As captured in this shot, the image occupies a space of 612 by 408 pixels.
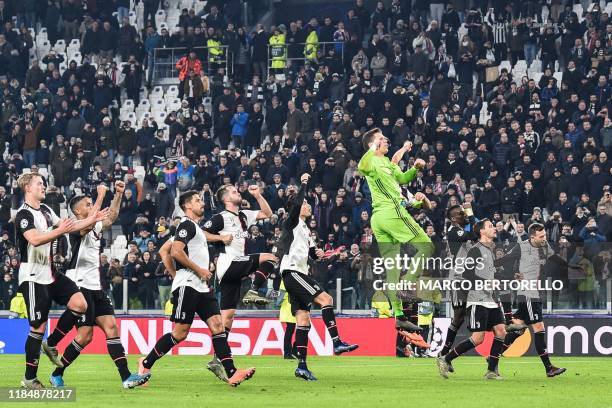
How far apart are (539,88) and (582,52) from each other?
5.65ft

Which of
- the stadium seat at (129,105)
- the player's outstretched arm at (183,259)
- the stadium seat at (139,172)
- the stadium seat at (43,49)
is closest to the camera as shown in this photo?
the player's outstretched arm at (183,259)

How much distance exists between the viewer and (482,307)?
17.2 meters

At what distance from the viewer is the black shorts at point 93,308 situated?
15.6 meters

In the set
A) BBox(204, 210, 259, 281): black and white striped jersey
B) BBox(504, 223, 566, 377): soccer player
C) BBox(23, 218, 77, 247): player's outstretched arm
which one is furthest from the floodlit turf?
BBox(23, 218, 77, 247): player's outstretched arm

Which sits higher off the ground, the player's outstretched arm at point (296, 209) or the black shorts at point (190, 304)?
the player's outstretched arm at point (296, 209)

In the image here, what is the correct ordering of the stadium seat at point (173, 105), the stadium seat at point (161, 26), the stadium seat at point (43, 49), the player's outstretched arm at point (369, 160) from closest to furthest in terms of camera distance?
the player's outstretched arm at point (369, 160) → the stadium seat at point (173, 105) → the stadium seat at point (161, 26) → the stadium seat at point (43, 49)

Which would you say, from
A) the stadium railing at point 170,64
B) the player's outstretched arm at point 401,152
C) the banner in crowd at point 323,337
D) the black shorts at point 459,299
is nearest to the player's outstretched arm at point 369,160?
the player's outstretched arm at point 401,152

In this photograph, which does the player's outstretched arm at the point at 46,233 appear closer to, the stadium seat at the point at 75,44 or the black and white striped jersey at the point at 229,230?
the black and white striped jersey at the point at 229,230

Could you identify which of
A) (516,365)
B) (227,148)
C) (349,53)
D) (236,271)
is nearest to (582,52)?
(349,53)

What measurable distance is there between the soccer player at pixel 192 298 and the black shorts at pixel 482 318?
342 cm

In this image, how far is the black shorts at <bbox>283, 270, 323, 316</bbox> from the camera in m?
17.4

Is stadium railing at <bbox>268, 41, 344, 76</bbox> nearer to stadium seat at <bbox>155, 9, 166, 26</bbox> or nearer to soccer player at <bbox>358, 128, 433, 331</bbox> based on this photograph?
stadium seat at <bbox>155, 9, 166, 26</bbox>

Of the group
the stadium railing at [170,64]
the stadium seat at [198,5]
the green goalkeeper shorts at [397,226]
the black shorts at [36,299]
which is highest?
the stadium seat at [198,5]

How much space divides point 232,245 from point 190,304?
272cm
